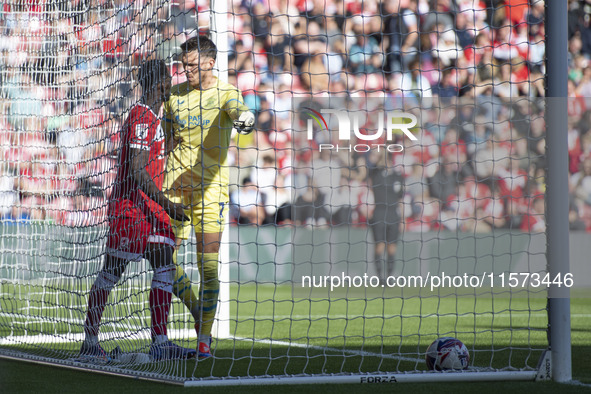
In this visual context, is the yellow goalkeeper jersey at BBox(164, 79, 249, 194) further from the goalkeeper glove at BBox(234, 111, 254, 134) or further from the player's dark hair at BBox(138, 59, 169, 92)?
the goalkeeper glove at BBox(234, 111, 254, 134)

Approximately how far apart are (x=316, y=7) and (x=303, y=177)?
7.64 feet

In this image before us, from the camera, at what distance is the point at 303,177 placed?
11531 millimetres

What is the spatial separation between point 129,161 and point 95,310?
0.83 metres

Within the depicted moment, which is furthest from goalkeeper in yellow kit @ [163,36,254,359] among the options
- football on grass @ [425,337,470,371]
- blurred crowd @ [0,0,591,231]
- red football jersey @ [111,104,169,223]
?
blurred crowd @ [0,0,591,231]

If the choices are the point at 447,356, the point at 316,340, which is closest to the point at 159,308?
the point at 316,340

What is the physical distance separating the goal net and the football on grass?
11 cm

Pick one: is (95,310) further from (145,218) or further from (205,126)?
(205,126)

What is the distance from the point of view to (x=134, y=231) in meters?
4.34

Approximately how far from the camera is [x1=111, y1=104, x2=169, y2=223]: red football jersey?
166 inches

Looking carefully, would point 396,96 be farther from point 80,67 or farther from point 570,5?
point 80,67

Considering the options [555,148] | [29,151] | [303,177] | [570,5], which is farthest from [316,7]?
[555,148]

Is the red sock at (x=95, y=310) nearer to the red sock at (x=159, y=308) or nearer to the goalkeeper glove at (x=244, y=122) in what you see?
the red sock at (x=159, y=308)

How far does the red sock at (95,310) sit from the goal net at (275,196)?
112 mm

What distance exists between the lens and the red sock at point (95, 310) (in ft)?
14.5
